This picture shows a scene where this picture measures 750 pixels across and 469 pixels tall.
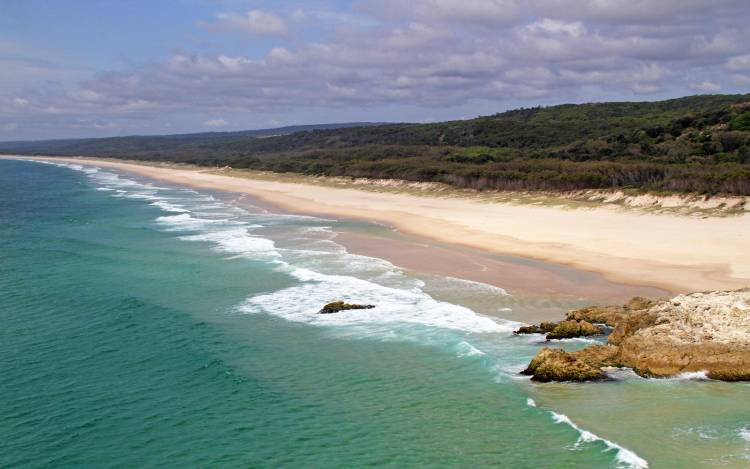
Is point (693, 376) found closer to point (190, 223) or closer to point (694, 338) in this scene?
point (694, 338)

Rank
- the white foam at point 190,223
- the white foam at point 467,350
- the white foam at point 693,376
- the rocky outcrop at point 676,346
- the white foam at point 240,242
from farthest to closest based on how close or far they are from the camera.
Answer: the white foam at point 190,223, the white foam at point 240,242, the white foam at point 467,350, the rocky outcrop at point 676,346, the white foam at point 693,376

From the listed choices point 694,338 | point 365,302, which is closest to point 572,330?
point 694,338

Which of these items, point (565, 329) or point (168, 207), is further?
point (168, 207)

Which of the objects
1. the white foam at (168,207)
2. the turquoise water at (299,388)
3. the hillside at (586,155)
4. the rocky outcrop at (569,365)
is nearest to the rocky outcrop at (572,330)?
the turquoise water at (299,388)

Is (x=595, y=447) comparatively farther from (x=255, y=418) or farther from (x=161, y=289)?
(x=161, y=289)

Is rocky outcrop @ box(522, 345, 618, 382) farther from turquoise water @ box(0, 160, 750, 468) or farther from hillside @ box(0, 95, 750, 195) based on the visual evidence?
hillside @ box(0, 95, 750, 195)

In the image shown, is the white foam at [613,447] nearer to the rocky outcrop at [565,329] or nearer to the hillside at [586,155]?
the rocky outcrop at [565,329]

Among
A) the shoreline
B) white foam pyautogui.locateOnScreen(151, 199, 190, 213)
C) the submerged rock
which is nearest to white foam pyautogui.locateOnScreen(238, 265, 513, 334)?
the submerged rock
